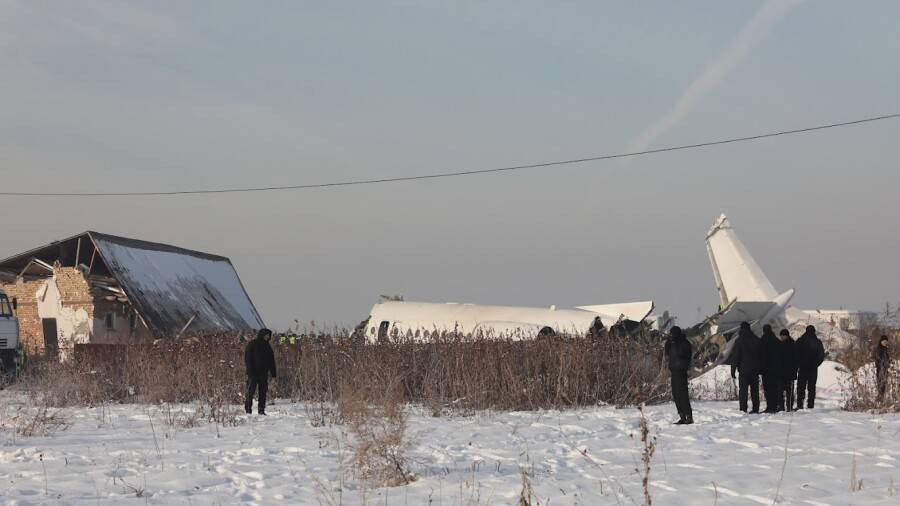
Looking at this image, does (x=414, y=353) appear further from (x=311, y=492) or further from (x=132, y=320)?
(x=132, y=320)

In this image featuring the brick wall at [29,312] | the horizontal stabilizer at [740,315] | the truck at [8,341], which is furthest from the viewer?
the brick wall at [29,312]

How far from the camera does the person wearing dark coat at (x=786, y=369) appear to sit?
1633 cm

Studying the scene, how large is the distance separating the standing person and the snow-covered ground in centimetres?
128

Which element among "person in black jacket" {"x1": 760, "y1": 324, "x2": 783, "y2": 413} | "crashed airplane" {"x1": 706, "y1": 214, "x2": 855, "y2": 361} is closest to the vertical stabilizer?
"crashed airplane" {"x1": 706, "y1": 214, "x2": 855, "y2": 361}

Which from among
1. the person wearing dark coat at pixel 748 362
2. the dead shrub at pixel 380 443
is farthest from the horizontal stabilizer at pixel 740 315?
the dead shrub at pixel 380 443

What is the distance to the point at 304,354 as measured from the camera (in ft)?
69.5

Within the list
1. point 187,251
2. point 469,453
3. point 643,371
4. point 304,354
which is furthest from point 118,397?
point 187,251

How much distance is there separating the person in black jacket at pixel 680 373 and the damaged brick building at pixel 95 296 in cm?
2035

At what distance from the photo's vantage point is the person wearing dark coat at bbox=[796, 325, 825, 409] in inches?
685

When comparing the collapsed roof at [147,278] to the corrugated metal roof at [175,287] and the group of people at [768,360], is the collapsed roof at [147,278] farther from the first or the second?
the group of people at [768,360]

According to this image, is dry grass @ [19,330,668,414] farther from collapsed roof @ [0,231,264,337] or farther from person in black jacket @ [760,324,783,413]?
collapsed roof @ [0,231,264,337]

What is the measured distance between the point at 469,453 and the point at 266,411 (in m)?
7.17

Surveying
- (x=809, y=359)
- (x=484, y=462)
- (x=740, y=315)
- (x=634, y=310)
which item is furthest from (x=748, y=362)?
(x=634, y=310)

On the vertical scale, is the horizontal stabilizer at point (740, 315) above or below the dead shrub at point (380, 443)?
above
